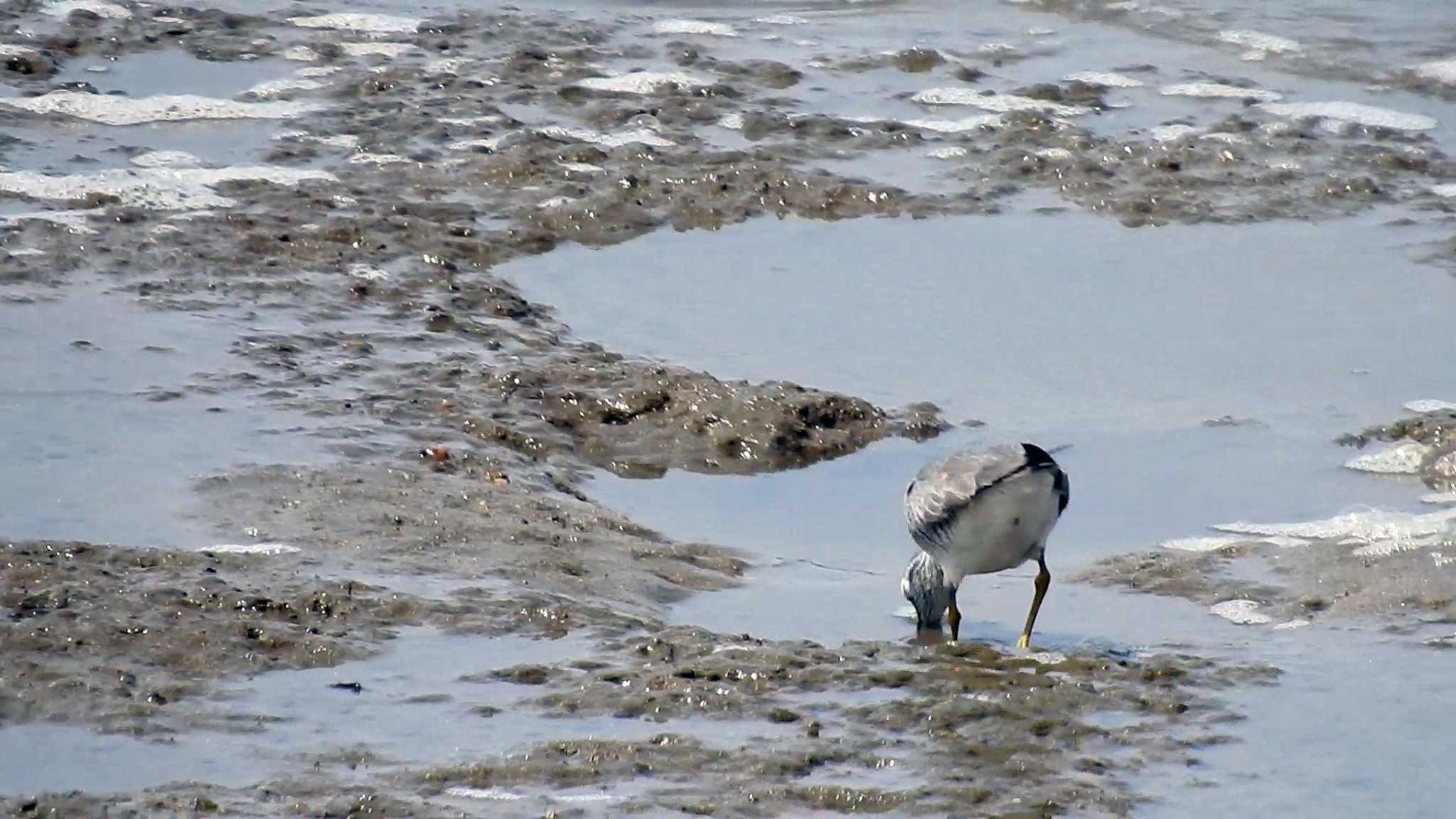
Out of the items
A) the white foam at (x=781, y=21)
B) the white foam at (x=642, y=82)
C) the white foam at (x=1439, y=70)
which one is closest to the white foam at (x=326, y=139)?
the white foam at (x=642, y=82)

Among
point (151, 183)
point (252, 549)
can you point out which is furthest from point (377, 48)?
point (252, 549)

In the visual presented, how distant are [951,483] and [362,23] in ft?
19.7

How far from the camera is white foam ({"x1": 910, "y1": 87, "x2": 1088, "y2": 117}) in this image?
9031 millimetres

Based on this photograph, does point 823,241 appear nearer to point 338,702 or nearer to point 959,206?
point 959,206

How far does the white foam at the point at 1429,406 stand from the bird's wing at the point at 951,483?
2024 mm

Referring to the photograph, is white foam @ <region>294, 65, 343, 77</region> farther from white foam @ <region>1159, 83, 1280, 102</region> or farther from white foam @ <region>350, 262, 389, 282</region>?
white foam @ <region>1159, 83, 1280, 102</region>

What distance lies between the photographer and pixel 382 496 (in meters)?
5.48

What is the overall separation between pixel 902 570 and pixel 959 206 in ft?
9.11

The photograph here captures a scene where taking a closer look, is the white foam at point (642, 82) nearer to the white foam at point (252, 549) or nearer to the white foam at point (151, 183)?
the white foam at point (151, 183)

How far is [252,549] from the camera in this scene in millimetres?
5012

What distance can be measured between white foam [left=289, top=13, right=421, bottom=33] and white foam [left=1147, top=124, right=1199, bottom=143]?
146 inches

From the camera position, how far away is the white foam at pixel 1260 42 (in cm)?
999

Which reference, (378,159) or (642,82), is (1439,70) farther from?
(378,159)

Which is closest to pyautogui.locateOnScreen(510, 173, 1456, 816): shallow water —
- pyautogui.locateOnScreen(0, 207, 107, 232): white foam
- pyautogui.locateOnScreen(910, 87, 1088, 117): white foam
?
pyautogui.locateOnScreen(910, 87, 1088, 117): white foam
